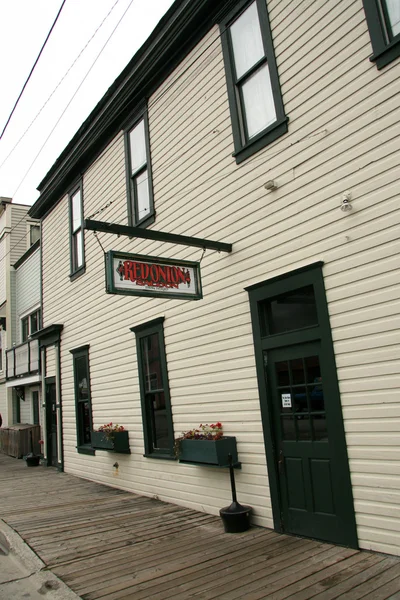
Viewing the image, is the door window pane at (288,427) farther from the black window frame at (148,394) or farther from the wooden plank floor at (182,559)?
the black window frame at (148,394)

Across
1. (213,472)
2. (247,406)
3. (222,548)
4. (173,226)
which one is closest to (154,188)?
(173,226)

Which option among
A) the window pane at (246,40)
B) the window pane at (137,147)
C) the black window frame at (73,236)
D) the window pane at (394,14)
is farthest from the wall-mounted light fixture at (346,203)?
the black window frame at (73,236)

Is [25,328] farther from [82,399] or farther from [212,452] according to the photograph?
[212,452]

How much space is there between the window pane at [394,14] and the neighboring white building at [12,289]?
615 inches

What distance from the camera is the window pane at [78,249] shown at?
11352 millimetres

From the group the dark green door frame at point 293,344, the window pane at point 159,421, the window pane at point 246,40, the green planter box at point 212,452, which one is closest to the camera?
the dark green door frame at point 293,344

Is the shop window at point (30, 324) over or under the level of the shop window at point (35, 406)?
over

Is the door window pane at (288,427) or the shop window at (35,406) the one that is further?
the shop window at (35,406)

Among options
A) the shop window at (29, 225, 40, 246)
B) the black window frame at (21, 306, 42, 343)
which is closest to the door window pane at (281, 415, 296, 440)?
the black window frame at (21, 306, 42, 343)

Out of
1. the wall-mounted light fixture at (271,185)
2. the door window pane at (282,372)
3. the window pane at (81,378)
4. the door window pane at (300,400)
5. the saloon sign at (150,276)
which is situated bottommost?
the door window pane at (300,400)

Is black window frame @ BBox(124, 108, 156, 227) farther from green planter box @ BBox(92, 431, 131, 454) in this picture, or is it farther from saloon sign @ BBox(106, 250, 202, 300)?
green planter box @ BBox(92, 431, 131, 454)

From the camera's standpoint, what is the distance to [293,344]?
5.46m

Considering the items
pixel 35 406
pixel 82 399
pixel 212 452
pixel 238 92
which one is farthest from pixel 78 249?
pixel 35 406

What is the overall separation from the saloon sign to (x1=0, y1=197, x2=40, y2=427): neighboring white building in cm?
1336
